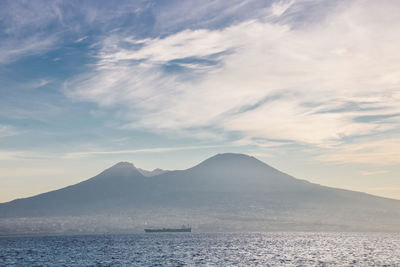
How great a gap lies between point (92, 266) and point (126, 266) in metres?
8.92

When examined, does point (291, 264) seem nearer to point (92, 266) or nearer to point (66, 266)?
point (92, 266)

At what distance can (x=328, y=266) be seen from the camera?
361ft

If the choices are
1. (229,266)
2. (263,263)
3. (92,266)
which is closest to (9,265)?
(92,266)

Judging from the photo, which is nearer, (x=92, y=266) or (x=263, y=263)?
→ (x=92, y=266)

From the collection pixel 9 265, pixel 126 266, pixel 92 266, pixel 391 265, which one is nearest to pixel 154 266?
pixel 126 266

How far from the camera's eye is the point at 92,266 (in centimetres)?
11081

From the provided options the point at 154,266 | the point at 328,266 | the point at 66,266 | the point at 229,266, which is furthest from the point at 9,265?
the point at 328,266

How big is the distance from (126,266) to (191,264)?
17.3 meters

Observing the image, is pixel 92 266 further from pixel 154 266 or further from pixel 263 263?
pixel 263 263

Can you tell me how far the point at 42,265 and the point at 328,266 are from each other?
254 ft

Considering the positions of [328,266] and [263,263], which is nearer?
[328,266]

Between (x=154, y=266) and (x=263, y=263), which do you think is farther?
(x=263, y=263)

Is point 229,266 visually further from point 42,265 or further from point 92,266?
point 42,265

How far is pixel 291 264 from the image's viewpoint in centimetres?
11512
